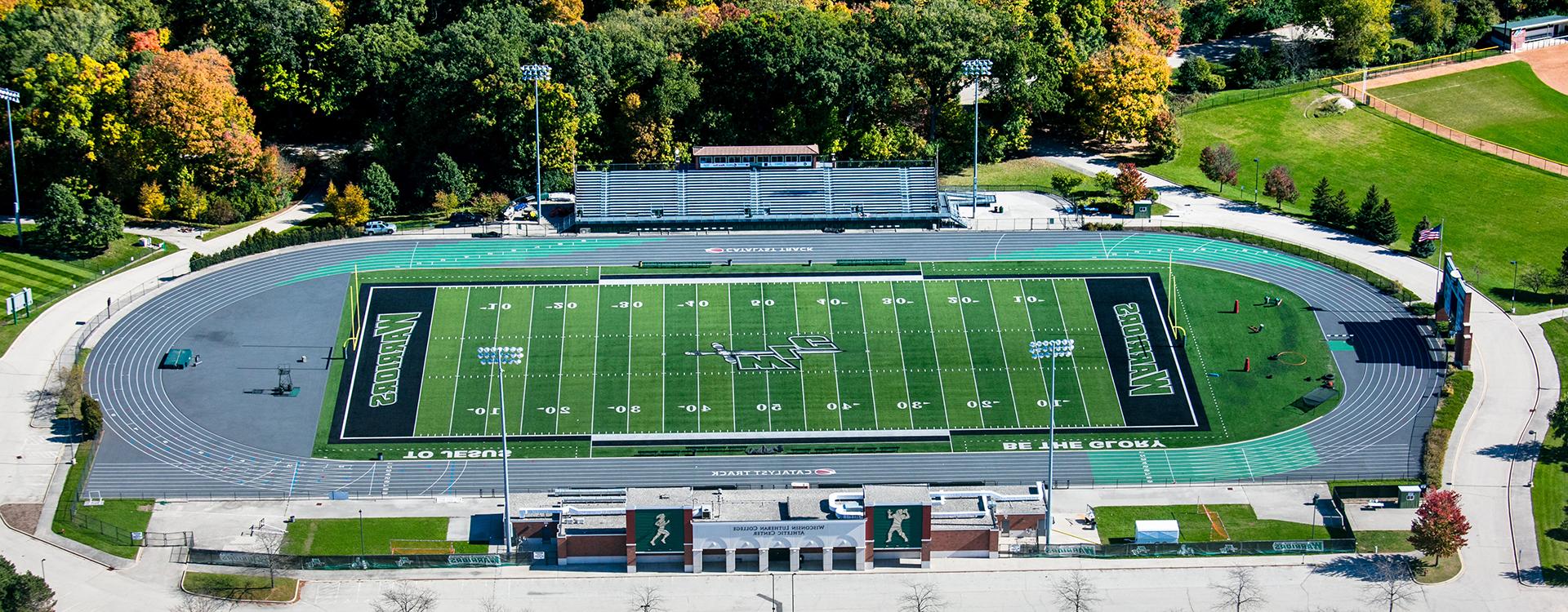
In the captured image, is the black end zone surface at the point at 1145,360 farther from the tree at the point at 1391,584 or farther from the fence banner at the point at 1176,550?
the tree at the point at 1391,584

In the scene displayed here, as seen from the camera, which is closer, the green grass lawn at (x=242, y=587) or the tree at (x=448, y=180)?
the green grass lawn at (x=242, y=587)

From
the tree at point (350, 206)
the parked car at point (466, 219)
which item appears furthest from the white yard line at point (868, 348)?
the tree at point (350, 206)

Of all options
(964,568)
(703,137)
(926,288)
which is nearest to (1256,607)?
(964,568)

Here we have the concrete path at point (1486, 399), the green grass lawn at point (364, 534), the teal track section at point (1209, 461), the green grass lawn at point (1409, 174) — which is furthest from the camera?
the green grass lawn at point (1409, 174)

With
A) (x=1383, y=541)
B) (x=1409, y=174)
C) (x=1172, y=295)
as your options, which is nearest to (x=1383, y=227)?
(x=1409, y=174)

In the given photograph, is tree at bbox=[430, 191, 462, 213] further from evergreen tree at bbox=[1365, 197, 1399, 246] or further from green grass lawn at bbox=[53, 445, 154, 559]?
evergreen tree at bbox=[1365, 197, 1399, 246]

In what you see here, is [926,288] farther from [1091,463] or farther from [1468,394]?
[1468,394]

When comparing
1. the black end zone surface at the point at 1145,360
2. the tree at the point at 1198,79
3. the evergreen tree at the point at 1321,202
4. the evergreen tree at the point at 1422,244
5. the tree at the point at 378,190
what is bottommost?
the black end zone surface at the point at 1145,360

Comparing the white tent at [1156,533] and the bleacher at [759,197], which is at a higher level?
the bleacher at [759,197]

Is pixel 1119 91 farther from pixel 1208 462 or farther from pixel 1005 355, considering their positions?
pixel 1208 462
